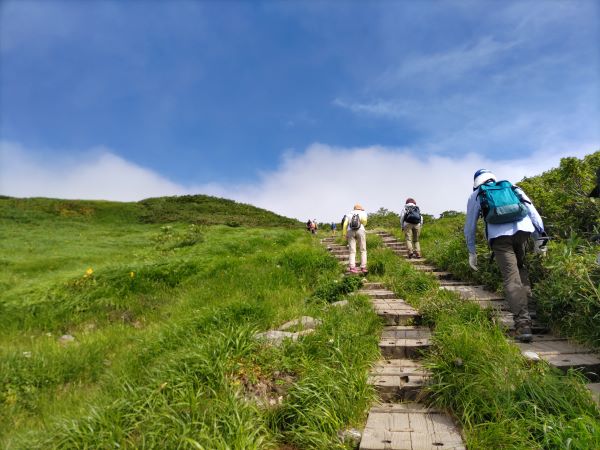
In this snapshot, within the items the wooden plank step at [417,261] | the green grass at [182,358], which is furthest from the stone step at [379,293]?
the wooden plank step at [417,261]

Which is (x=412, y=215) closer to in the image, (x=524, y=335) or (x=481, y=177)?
(x=481, y=177)

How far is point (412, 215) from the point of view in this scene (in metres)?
11.6

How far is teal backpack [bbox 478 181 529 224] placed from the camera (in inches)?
203

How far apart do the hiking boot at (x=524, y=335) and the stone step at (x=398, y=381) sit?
1.53 metres

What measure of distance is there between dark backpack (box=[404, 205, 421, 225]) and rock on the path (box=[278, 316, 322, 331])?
271 inches

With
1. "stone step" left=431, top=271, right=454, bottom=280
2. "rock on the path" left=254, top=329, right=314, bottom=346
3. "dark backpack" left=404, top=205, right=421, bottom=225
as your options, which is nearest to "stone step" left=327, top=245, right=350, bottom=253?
"dark backpack" left=404, top=205, right=421, bottom=225

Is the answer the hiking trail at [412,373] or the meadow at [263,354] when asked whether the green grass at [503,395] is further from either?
the hiking trail at [412,373]

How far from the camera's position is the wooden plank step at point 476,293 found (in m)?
6.67

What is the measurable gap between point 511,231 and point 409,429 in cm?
328

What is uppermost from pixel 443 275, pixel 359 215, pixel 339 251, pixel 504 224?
pixel 359 215

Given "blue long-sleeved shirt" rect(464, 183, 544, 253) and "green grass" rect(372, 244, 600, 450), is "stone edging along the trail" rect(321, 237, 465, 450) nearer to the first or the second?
"green grass" rect(372, 244, 600, 450)

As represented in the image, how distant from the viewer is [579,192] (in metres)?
7.85

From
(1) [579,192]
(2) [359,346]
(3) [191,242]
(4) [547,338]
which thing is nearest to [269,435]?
(2) [359,346]

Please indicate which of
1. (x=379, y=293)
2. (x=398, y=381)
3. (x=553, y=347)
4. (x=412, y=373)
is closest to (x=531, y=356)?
(x=553, y=347)
